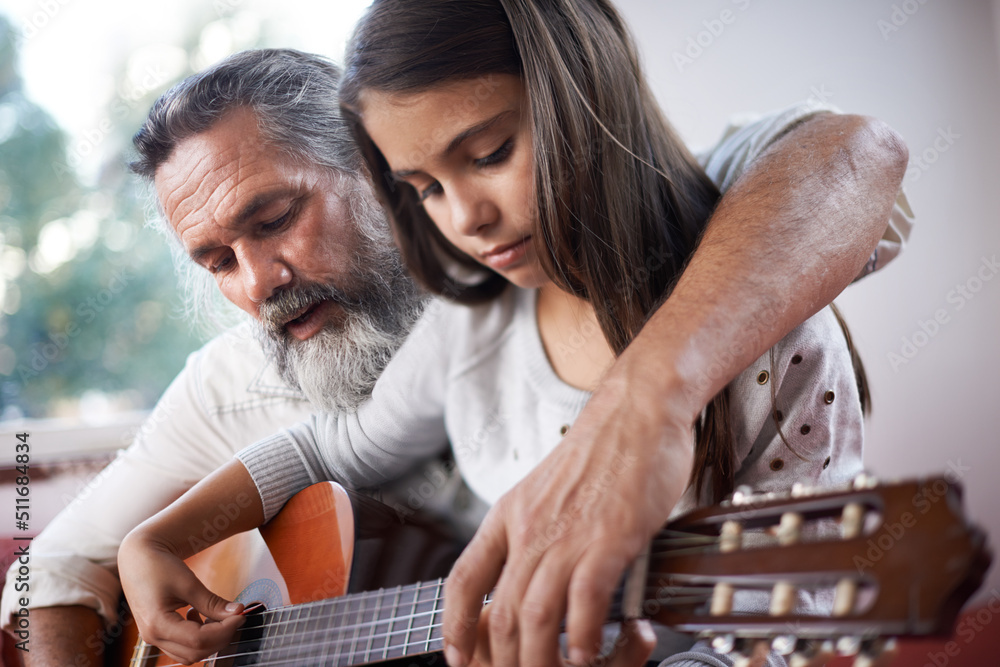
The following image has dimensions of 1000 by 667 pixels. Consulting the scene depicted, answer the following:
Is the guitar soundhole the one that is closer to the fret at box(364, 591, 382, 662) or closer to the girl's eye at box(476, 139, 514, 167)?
the fret at box(364, 591, 382, 662)

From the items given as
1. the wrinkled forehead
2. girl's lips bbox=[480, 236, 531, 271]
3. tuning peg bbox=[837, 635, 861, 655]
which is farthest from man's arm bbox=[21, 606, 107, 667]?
tuning peg bbox=[837, 635, 861, 655]

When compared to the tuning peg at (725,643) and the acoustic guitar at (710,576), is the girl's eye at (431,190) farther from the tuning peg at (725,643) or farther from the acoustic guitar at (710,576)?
the tuning peg at (725,643)

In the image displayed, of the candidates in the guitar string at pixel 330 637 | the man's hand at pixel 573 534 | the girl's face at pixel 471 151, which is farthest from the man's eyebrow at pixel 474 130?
the guitar string at pixel 330 637

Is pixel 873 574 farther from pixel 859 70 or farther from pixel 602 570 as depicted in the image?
pixel 859 70

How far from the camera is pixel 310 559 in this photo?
21.1 inches

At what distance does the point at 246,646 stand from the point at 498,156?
441 millimetres

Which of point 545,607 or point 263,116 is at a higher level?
point 263,116

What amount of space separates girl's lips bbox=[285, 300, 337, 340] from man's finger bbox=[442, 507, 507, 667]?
27cm

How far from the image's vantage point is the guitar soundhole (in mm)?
513

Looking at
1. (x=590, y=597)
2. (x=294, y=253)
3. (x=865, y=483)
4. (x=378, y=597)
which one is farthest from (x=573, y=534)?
(x=294, y=253)

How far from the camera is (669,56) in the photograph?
2.72ft

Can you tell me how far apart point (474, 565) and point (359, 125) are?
38cm

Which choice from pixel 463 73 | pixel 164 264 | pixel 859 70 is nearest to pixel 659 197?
pixel 463 73

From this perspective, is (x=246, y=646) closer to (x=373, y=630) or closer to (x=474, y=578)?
(x=373, y=630)
